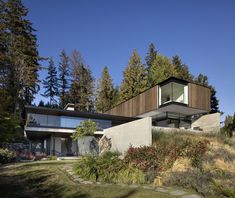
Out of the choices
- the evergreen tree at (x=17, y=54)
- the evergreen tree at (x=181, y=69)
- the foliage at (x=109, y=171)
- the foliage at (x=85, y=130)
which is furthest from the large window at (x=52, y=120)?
the evergreen tree at (x=181, y=69)

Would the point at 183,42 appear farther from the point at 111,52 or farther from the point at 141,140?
the point at 141,140

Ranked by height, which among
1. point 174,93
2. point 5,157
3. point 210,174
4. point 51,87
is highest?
point 51,87

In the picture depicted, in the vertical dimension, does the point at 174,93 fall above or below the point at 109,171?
above

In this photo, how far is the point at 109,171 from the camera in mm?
8320

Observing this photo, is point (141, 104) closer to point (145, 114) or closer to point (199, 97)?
point (145, 114)

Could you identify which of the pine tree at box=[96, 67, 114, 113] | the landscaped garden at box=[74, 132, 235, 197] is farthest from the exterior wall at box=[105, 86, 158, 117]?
the landscaped garden at box=[74, 132, 235, 197]

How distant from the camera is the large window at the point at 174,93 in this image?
77.0 ft

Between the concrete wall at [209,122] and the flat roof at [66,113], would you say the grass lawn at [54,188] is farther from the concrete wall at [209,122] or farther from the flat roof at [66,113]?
the concrete wall at [209,122]

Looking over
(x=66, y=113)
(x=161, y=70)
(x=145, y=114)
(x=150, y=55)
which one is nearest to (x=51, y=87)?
(x=150, y=55)

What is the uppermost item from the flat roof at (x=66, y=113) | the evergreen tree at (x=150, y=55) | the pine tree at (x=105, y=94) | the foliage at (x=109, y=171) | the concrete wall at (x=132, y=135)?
the evergreen tree at (x=150, y=55)

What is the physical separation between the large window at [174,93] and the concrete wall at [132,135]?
8613mm

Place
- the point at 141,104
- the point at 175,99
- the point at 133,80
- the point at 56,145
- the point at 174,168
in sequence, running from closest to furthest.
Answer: the point at 174,168
the point at 56,145
the point at 175,99
the point at 141,104
the point at 133,80

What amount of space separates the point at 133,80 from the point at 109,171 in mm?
32132

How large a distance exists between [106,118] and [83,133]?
7.99 m
